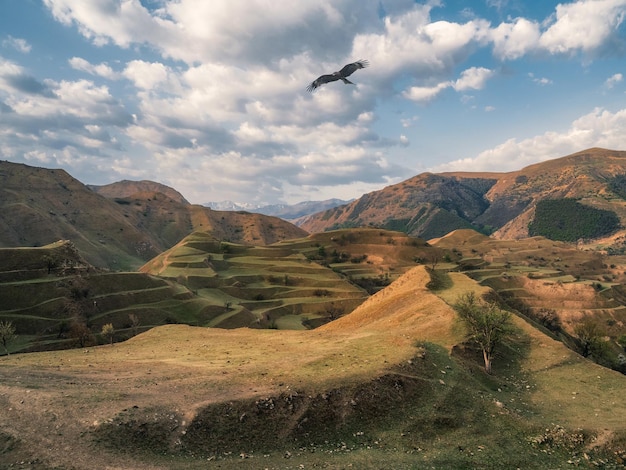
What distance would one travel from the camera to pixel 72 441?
23875 mm

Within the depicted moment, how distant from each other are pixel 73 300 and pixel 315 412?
10293cm

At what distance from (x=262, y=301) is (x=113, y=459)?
128 m

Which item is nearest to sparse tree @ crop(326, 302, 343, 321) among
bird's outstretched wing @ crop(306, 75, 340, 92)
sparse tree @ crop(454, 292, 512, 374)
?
sparse tree @ crop(454, 292, 512, 374)

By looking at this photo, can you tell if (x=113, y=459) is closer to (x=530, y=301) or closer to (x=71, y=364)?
(x=71, y=364)

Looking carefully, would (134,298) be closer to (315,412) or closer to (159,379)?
(159,379)

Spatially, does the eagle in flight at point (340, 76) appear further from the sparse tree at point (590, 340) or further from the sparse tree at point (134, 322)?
the sparse tree at point (134, 322)

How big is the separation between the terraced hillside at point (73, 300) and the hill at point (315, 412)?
61.3 metres

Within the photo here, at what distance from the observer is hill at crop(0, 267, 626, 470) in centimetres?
2520

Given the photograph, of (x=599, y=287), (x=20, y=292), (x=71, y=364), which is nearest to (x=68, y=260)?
(x=20, y=292)

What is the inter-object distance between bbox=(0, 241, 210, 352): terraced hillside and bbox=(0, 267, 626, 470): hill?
61.3 meters

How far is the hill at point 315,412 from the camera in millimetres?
25203

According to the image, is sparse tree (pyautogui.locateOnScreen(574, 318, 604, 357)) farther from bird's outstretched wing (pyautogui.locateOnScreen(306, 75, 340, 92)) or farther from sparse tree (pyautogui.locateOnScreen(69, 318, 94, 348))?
sparse tree (pyautogui.locateOnScreen(69, 318, 94, 348))

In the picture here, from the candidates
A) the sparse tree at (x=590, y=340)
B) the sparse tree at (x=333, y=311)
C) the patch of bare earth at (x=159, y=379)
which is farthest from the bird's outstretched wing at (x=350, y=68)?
the sparse tree at (x=333, y=311)

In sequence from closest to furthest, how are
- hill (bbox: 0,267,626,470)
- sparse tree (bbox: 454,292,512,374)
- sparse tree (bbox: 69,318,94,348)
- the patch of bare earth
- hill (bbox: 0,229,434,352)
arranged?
the patch of bare earth → hill (bbox: 0,267,626,470) → sparse tree (bbox: 454,292,512,374) → sparse tree (bbox: 69,318,94,348) → hill (bbox: 0,229,434,352)
